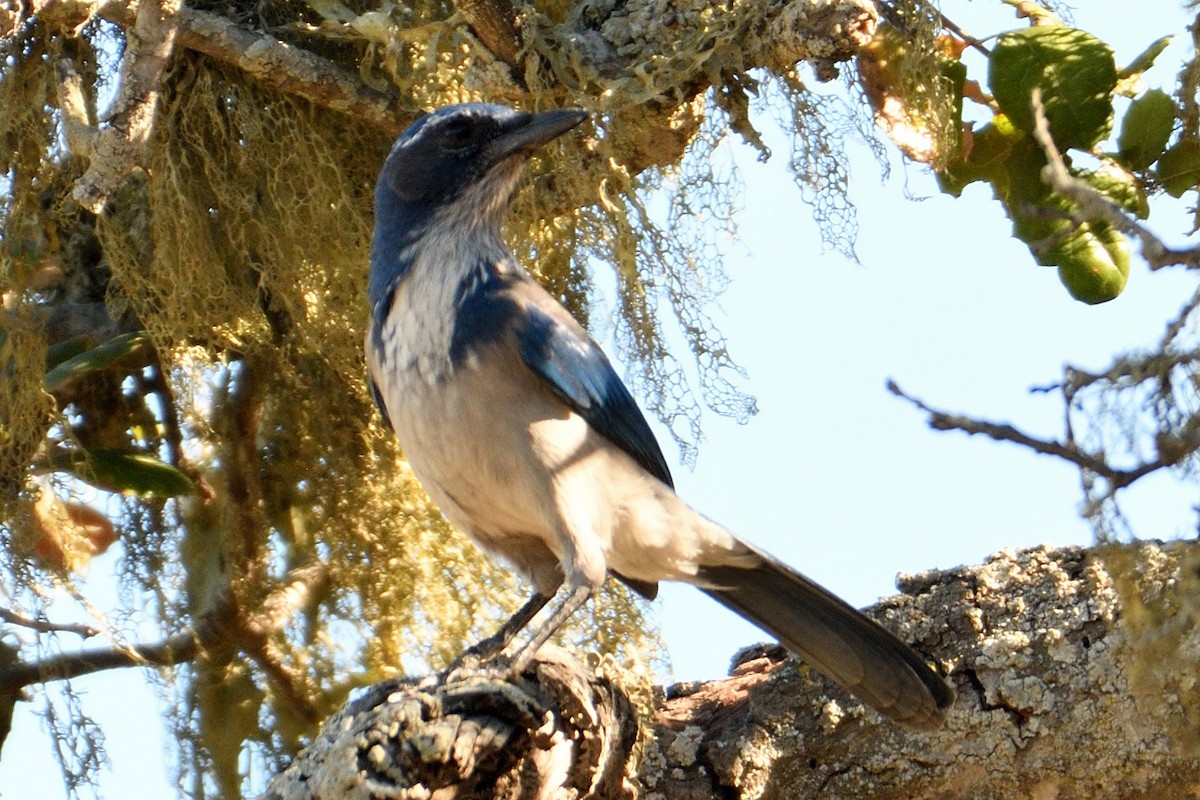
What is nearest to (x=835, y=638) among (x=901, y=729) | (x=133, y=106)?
(x=901, y=729)

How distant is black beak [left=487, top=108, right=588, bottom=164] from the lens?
10.6ft

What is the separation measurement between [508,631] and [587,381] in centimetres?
61

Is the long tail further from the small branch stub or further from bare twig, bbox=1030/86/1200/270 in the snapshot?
bare twig, bbox=1030/86/1200/270

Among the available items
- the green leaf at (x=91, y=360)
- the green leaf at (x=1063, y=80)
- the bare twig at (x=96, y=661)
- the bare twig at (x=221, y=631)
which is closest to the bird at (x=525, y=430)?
the bare twig at (x=221, y=631)

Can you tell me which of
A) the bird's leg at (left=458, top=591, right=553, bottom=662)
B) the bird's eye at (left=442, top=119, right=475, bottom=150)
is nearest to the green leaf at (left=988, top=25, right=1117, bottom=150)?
the bird's eye at (left=442, top=119, right=475, bottom=150)

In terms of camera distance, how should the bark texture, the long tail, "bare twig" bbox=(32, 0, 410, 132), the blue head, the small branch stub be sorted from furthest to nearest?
1. the blue head
2. "bare twig" bbox=(32, 0, 410, 132)
3. the long tail
4. the bark texture
5. the small branch stub

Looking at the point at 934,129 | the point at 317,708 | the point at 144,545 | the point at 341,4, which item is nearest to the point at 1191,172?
the point at 934,129

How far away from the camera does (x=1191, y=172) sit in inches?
116

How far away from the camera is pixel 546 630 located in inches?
128

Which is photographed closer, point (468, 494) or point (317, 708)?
point (468, 494)

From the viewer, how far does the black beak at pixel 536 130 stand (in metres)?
3.24

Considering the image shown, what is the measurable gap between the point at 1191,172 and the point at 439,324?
166 centimetres

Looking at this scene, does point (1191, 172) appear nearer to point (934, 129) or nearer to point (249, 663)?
point (934, 129)

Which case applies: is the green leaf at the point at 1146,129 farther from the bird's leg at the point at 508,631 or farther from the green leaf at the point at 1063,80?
the bird's leg at the point at 508,631
